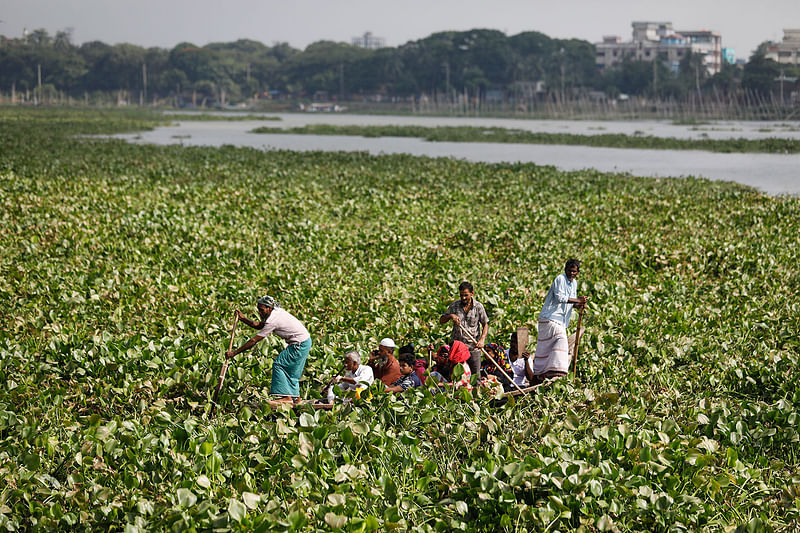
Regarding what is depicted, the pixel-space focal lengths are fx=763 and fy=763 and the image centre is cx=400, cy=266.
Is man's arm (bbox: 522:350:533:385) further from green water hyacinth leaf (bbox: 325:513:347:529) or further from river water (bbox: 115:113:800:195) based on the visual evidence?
river water (bbox: 115:113:800:195)

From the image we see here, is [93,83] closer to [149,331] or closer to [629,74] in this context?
[629,74]

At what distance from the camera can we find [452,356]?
8.71 meters

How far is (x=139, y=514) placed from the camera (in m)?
5.88

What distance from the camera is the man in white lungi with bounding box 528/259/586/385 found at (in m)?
8.87

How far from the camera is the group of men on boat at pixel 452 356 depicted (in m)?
8.44

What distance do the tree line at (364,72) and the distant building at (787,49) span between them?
32.8m

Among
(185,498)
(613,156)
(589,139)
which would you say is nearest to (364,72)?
(589,139)

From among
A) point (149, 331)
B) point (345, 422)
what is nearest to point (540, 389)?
point (345, 422)

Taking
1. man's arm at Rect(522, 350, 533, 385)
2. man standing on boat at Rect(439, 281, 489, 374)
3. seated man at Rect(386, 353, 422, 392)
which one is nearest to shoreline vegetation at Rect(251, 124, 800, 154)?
man's arm at Rect(522, 350, 533, 385)

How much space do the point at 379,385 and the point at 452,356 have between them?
117 centimetres

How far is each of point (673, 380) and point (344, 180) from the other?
20.8 meters

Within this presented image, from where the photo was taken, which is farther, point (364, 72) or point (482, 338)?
point (364, 72)

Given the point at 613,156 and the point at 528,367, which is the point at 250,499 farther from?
the point at 613,156

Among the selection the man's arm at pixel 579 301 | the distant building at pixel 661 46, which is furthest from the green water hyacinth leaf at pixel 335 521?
the distant building at pixel 661 46
